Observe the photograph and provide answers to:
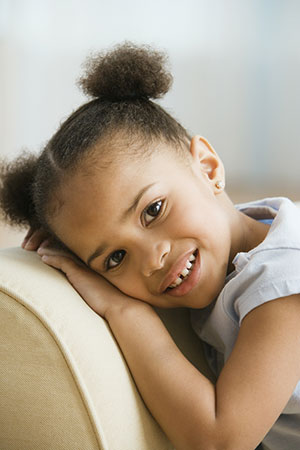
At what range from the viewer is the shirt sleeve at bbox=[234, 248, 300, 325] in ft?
2.63

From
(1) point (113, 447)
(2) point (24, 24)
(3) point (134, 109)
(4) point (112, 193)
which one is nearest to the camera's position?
(1) point (113, 447)

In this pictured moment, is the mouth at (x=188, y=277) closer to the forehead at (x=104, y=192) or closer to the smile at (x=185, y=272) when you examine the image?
the smile at (x=185, y=272)

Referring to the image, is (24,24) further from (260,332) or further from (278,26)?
(260,332)

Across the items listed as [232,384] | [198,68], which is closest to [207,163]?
[232,384]

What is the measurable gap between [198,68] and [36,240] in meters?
2.19

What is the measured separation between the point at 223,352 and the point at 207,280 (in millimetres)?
142

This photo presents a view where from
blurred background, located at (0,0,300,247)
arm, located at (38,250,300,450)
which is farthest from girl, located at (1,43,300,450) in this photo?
blurred background, located at (0,0,300,247)

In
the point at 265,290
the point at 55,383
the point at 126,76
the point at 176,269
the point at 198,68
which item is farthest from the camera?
the point at 198,68

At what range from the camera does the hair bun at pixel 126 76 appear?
1.04 m

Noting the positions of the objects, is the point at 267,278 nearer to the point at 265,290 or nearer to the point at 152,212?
the point at 265,290

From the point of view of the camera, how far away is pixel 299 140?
10.0ft

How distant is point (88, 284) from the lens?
0.92 meters

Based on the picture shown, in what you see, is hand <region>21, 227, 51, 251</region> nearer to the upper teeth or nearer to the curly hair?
the curly hair

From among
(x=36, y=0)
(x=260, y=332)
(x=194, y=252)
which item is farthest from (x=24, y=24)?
(x=260, y=332)
